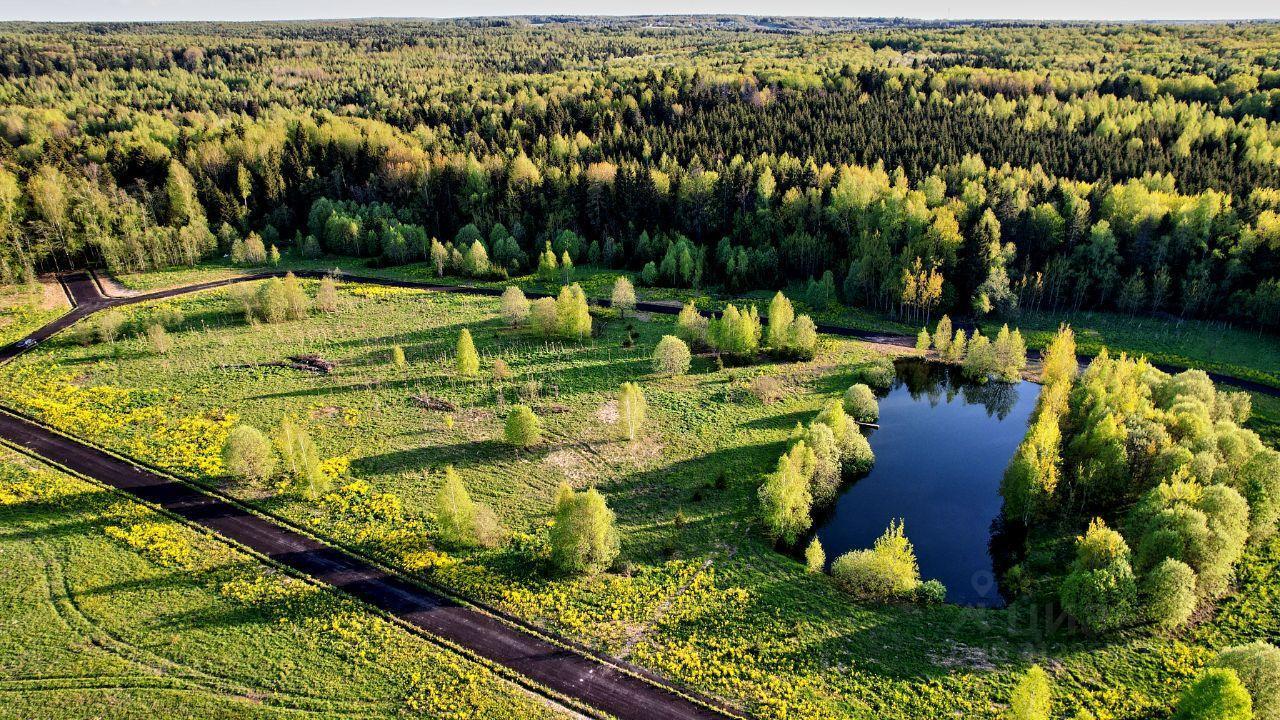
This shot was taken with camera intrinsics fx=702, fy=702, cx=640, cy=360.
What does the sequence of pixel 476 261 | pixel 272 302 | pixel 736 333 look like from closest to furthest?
1. pixel 736 333
2. pixel 272 302
3. pixel 476 261

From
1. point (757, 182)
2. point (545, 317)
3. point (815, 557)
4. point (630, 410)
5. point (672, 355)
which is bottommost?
point (815, 557)

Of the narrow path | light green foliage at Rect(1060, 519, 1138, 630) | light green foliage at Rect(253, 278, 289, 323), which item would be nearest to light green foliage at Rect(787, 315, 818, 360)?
light green foliage at Rect(1060, 519, 1138, 630)

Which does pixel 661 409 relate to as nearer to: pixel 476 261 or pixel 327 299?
pixel 327 299

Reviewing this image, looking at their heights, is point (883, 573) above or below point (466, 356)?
below

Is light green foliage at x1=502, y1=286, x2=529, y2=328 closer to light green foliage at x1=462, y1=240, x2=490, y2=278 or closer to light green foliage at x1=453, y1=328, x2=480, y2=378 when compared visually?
light green foliage at x1=453, y1=328, x2=480, y2=378

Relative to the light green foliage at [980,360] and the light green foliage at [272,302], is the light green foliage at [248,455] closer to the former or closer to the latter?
the light green foliage at [272,302]

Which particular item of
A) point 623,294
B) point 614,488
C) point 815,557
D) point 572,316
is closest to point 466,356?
point 572,316
